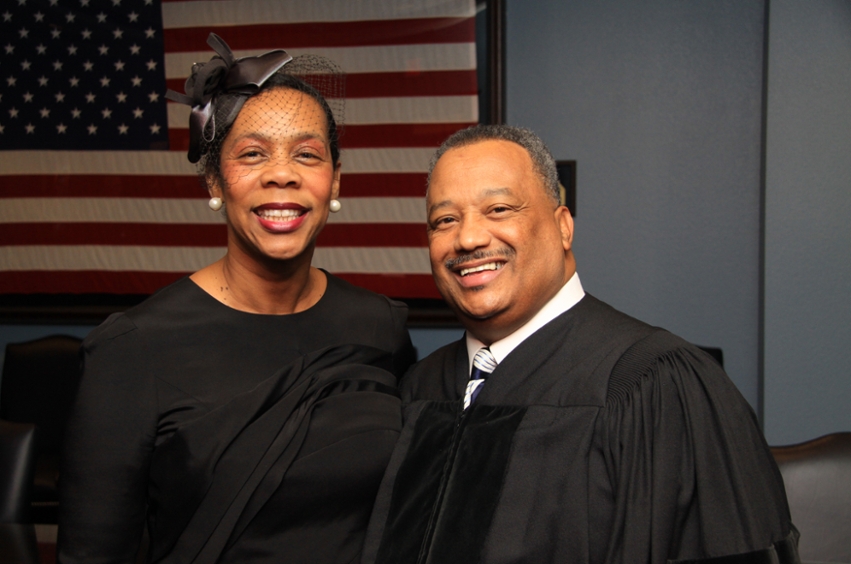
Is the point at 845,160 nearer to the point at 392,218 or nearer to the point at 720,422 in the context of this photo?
the point at 392,218

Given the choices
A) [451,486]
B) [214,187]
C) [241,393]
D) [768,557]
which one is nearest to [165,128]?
[214,187]

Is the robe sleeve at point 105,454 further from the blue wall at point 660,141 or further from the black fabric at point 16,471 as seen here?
the blue wall at point 660,141

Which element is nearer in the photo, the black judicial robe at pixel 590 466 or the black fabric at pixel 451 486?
the black judicial robe at pixel 590 466

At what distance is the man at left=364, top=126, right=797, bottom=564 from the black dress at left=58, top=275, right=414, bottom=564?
0.37 ft

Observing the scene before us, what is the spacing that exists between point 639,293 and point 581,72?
1.07m

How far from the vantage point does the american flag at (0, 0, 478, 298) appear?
141 inches

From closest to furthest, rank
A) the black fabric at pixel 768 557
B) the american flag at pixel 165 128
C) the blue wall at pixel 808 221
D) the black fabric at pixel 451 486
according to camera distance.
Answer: the black fabric at pixel 768 557
the black fabric at pixel 451 486
the blue wall at pixel 808 221
the american flag at pixel 165 128

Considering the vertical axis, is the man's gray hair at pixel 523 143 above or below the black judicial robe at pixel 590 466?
above

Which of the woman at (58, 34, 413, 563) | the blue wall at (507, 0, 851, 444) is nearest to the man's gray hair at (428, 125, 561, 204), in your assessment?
the woman at (58, 34, 413, 563)

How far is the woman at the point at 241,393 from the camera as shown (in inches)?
60.4

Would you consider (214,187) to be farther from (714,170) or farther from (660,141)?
(714,170)

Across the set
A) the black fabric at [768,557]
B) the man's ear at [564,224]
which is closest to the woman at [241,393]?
the man's ear at [564,224]

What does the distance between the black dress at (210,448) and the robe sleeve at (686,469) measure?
0.56 m

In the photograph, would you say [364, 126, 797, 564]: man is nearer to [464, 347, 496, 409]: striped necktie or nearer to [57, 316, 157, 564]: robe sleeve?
[464, 347, 496, 409]: striped necktie
